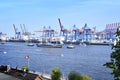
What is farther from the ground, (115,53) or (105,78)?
(115,53)

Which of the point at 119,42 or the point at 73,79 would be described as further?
the point at 73,79

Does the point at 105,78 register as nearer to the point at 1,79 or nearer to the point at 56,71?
the point at 56,71

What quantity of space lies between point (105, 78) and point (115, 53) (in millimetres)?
37880

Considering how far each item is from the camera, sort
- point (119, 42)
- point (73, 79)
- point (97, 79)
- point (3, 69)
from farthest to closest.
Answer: point (97, 79), point (3, 69), point (73, 79), point (119, 42)

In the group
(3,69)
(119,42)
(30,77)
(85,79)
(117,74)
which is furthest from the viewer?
(3,69)

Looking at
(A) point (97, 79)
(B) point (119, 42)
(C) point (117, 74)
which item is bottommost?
(A) point (97, 79)

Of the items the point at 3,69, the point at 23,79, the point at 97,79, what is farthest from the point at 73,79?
the point at 97,79

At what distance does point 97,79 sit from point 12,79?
28.8 meters

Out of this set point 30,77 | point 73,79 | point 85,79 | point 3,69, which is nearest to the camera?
point 85,79

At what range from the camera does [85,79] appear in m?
26.5

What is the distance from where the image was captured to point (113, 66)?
18438 millimetres

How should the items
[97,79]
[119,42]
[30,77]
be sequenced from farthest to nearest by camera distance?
[97,79], [30,77], [119,42]

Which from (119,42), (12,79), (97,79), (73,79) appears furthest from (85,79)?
(97,79)

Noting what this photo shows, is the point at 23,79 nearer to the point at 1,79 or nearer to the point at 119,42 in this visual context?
the point at 1,79
